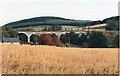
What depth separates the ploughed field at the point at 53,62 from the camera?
11562 mm

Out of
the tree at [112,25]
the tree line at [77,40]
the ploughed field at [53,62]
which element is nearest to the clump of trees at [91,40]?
the tree line at [77,40]

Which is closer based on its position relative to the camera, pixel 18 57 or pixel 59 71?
pixel 59 71

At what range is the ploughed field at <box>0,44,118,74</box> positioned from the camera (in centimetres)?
1156

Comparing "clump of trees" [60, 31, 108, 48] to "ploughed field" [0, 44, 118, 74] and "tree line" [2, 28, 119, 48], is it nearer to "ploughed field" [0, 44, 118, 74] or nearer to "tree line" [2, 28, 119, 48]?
"tree line" [2, 28, 119, 48]

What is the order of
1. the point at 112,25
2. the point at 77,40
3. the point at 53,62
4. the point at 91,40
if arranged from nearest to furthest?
the point at 53,62
the point at 91,40
the point at 77,40
the point at 112,25

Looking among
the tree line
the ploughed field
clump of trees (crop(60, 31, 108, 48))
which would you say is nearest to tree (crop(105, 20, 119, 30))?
clump of trees (crop(60, 31, 108, 48))

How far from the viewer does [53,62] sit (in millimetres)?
12422

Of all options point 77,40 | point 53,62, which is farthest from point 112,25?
point 53,62

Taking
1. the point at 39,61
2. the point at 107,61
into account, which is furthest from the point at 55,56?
the point at 107,61

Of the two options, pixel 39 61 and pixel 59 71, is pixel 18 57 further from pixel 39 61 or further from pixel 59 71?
pixel 59 71

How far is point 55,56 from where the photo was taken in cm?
1350

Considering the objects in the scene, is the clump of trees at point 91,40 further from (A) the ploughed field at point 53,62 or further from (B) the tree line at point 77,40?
(A) the ploughed field at point 53,62

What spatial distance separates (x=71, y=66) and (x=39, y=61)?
124cm

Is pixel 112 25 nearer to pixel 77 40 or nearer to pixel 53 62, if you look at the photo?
pixel 77 40
